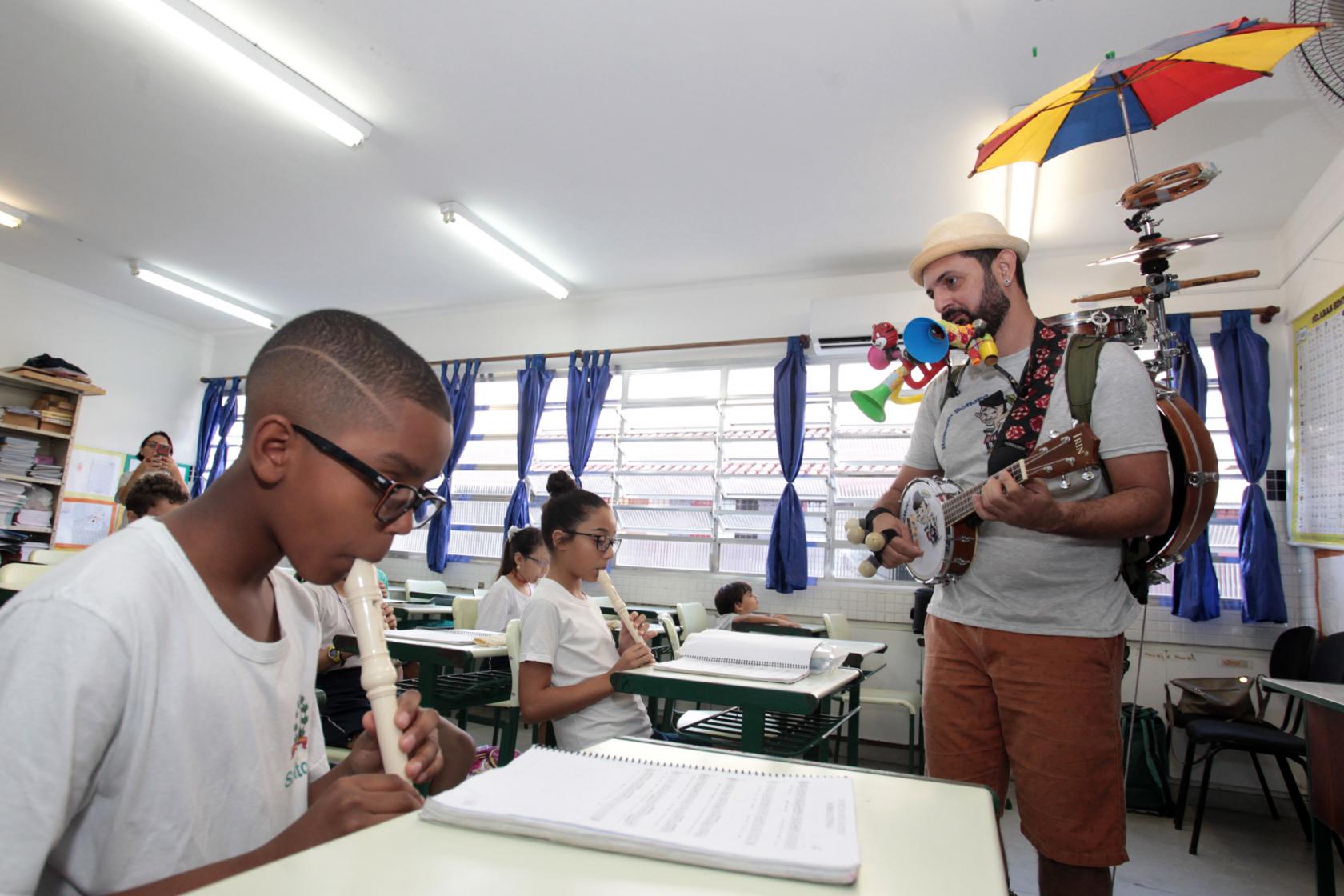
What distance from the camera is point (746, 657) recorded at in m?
2.11

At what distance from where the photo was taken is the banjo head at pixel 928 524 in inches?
66.0

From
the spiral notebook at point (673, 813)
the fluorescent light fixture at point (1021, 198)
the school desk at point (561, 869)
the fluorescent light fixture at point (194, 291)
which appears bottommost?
the school desk at point (561, 869)

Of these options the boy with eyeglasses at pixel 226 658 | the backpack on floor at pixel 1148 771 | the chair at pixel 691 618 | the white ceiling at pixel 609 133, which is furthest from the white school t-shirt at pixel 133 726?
the backpack on floor at pixel 1148 771

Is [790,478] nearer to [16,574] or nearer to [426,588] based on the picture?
[426,588]

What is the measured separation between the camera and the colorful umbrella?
198cm

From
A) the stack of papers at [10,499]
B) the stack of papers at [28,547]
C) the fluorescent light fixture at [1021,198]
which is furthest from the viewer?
the stack of papers at [10,499]

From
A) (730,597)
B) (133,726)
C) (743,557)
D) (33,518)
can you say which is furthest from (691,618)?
(33,518)

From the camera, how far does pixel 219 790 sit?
2.57 feet

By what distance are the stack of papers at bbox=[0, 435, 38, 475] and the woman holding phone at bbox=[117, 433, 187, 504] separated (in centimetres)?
196

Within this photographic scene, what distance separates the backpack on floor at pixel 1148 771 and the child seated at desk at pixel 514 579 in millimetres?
3300

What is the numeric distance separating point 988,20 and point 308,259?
5475mm

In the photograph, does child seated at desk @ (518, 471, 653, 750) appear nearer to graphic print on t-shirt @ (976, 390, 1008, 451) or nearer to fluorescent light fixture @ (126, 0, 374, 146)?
graphic print on t-shirt @ (976, 390, 1008, 451)

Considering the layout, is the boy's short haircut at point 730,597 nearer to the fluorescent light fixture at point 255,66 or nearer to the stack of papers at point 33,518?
the fluorescent light fixture at point 255,66

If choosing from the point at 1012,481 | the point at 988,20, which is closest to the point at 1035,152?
the point at 988,20
